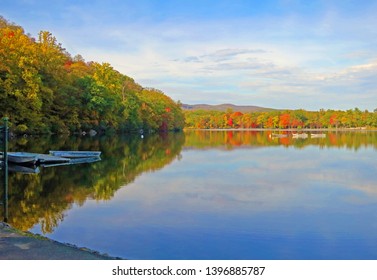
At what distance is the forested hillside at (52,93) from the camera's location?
142ft

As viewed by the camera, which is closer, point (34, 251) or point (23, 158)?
point (34, 251)

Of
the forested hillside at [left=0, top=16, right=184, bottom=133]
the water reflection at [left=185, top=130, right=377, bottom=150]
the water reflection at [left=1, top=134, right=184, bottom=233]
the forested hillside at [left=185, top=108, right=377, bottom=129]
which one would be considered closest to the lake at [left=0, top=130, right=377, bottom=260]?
the water reflection at [left=1, top=134, right=184, bottom=233]

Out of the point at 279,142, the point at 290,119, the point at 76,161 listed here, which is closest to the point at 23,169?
the point at 76,161

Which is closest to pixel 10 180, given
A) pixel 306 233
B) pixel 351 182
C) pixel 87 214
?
pixel 87 214

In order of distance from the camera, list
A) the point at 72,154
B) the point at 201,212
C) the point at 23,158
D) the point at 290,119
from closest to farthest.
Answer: the point at 201,212 → the point at 23,158 → the point at 72,154 → the point at 290,119

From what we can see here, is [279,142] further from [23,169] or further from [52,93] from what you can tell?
[23,169]

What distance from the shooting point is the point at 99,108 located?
60.3m

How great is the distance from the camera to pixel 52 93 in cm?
4756

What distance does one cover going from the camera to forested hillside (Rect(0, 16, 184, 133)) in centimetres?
4331

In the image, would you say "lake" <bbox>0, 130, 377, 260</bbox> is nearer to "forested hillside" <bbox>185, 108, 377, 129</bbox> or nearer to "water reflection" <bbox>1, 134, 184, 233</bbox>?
"water reflection" <bbox>1, 134, 184, 233</bbox>

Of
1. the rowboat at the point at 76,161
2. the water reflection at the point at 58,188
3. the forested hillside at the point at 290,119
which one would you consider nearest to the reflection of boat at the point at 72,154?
the rowboat at the point at 76,161

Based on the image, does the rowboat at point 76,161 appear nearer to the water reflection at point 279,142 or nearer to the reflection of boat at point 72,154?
the reflection of boat at point 72,154

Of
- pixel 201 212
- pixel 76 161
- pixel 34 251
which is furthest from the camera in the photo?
pixel 76 161
